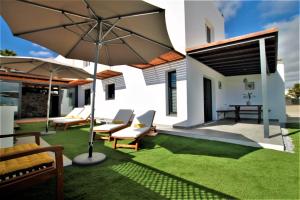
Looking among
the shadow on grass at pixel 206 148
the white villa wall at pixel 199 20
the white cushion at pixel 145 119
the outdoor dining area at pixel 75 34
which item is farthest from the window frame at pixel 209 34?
Result: the shadow on grass at pixel 206 148

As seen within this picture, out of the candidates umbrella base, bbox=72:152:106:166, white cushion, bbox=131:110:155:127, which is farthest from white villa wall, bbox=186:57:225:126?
umbrella base, bbox=72:152:106:166

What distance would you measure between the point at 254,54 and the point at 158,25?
18.7 feet

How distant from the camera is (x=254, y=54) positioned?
21.8ft

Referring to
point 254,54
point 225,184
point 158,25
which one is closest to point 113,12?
point 158,25

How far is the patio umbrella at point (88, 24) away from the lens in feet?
8.93

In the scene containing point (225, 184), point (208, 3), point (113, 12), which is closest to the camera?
point (225, 184)

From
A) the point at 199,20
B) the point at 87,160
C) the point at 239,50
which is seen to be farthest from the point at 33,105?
the point at 239,50

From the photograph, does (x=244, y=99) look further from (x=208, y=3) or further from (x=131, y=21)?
(x=131, y=21)

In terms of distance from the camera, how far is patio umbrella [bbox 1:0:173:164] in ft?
8.93

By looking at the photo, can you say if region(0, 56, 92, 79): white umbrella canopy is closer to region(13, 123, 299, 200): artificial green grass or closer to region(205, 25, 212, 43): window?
region(13, 123, 299, 200): artificial green grass

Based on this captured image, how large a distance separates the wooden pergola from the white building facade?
73cm

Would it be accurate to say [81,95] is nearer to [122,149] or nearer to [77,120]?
[77,120]

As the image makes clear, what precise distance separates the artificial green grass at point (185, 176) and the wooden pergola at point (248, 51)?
82.4 inches

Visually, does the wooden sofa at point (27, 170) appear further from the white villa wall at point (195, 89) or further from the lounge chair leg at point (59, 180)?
the white villa wall at point (195, 89)
